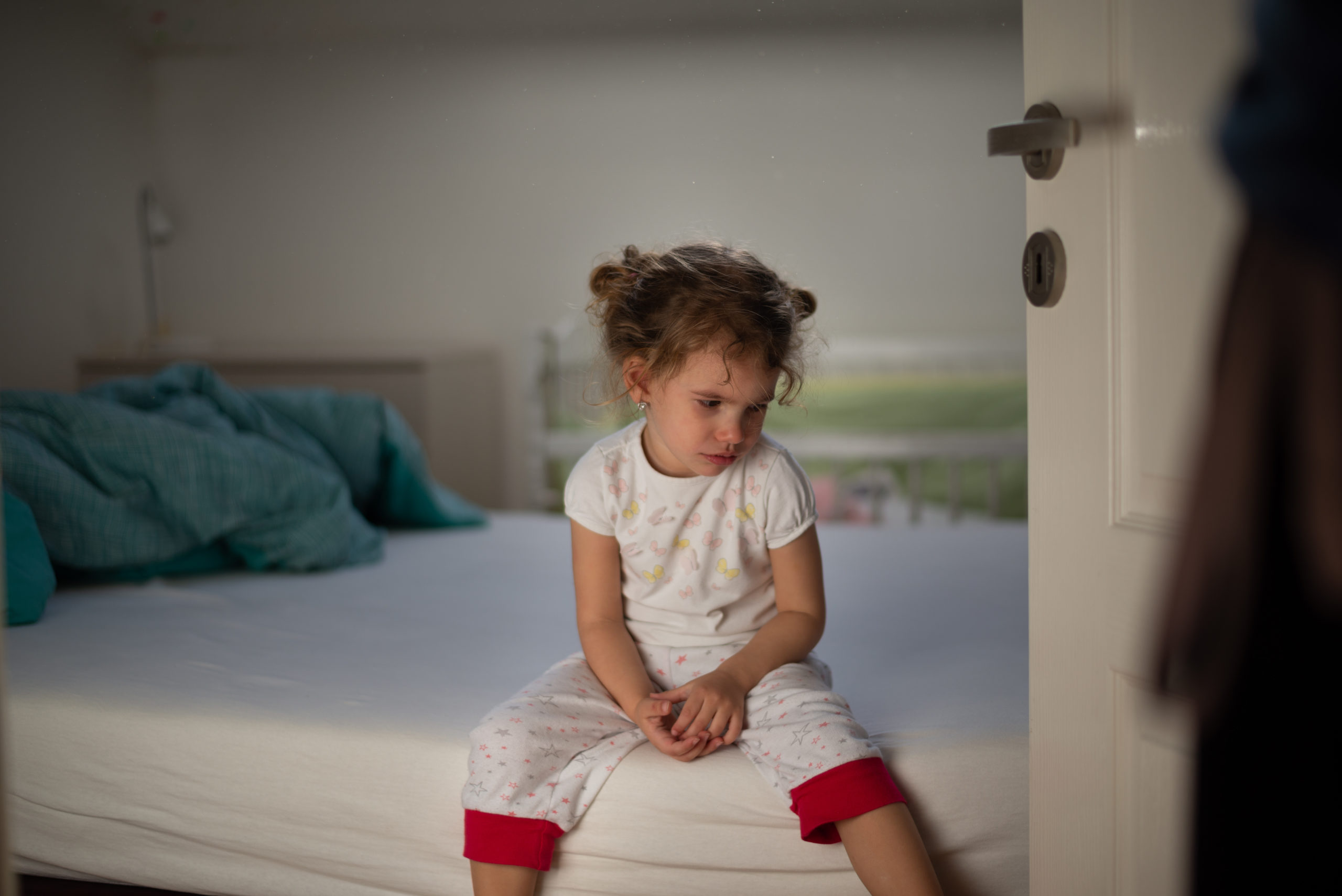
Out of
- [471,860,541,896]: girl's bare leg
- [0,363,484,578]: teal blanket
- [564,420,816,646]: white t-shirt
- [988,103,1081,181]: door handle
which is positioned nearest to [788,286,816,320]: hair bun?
[564,420,816,646]: white t-shirt

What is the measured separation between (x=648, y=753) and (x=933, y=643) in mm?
489

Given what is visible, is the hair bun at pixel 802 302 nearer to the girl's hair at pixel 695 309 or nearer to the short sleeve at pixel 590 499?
the girl's hair at pixel 695 309

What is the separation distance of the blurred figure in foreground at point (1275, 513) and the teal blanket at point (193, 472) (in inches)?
61.3

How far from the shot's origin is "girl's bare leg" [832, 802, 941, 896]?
0.85m

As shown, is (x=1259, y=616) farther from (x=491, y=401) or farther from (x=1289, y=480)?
(x=491, y=401)

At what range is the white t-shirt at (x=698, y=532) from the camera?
1.09 m

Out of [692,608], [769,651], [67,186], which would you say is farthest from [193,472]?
[769,651]

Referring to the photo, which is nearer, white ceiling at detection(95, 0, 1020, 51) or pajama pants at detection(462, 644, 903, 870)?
pajama pants at detection(462, 644, 903, 870)

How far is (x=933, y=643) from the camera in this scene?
1310mm

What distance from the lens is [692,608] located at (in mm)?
1095

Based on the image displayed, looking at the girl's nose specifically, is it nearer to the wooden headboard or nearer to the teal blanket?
the teal blanket

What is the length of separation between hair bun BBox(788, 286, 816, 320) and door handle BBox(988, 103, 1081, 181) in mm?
373

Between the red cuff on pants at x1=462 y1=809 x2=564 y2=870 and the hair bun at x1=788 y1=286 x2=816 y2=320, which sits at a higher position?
the hair bun at x1=788 y1=286 x2=816 y2=320

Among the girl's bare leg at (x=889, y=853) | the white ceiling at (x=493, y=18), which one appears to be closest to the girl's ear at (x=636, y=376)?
the girl's bare leg at (x=889, y=853)
